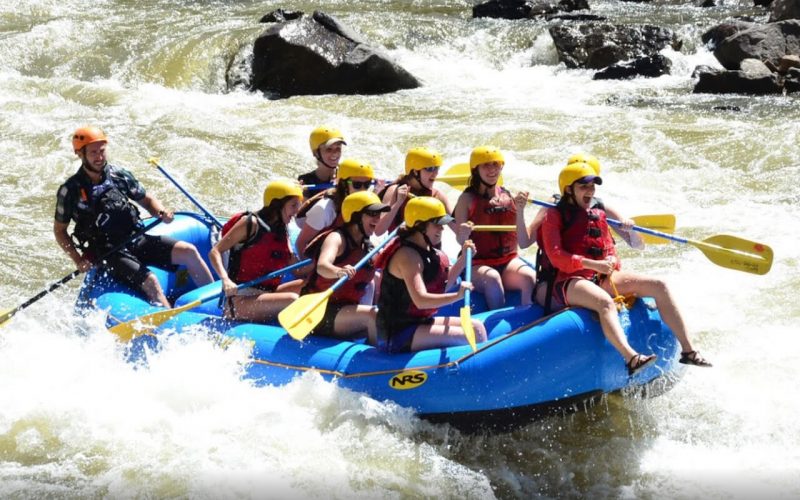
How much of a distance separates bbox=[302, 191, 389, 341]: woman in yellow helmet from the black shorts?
51.6 inches

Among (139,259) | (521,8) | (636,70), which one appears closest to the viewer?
(139,259)

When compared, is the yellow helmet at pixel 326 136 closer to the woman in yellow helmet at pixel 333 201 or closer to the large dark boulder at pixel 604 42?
the woman in yellow helmet at pixel 333 201

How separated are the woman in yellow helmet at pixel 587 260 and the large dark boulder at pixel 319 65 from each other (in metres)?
8.38

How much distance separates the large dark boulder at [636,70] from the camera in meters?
14.2

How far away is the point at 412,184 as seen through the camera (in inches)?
237

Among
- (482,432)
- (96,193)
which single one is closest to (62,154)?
(96,193)

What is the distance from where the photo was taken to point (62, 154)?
10727 millimetres

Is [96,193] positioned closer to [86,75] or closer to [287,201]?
[287,201]

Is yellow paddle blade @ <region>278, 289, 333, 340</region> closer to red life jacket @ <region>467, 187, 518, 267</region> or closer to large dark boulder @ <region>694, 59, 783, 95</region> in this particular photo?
red life jacket @ <region>467, 187, 518, 267</region>

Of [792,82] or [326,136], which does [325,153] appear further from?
[792,82]

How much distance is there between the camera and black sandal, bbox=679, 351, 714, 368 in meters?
5.08

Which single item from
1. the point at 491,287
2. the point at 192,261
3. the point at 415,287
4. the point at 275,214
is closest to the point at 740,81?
the point at 491,287

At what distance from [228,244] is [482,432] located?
1794 mm

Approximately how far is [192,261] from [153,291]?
38cm
